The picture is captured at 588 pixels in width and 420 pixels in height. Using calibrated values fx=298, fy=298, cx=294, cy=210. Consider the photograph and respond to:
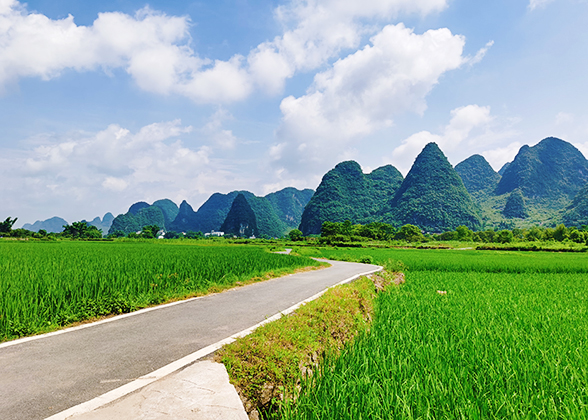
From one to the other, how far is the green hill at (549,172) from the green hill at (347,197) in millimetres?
51360

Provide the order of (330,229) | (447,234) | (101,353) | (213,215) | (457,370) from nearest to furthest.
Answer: (457,370) < (101,353) < (330,229) < (447,234) < (213,215)

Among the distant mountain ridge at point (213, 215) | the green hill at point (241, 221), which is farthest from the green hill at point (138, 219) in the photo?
the green hill at point (241, 221)

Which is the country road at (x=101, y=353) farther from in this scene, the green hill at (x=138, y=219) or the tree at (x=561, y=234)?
the green hill at (x=138, y=219)

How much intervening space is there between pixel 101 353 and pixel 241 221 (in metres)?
117

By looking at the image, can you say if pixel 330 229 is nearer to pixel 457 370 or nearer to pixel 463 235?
pixel 463 235

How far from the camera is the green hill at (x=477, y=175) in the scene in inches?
5915

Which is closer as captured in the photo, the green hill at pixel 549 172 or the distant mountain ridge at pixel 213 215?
the green hill at pixel 549 172

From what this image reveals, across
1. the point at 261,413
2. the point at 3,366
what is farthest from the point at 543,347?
the point at 3,366

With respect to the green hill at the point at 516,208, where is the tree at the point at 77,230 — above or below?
below

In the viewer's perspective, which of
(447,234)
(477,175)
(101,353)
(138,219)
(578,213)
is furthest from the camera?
(477,175)

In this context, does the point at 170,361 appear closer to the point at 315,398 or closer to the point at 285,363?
the point at 285,363

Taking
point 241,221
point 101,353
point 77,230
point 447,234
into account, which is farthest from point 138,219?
point 101,353

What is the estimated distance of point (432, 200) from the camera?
3937 inches

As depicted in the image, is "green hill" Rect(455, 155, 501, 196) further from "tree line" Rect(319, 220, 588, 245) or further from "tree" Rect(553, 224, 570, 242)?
"tree" Rect(553, 224, 570, 242)
